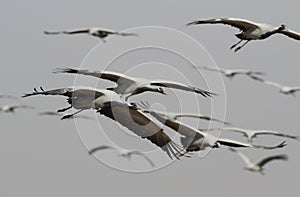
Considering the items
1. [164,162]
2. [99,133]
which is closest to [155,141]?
[164,162]

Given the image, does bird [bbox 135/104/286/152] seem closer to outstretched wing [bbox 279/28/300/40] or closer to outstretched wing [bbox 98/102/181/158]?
outstretched wing [bbox 98/102/181/158]

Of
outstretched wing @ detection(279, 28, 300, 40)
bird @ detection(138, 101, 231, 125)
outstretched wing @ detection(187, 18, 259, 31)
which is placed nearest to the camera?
bird @ detection(138, 101, 231, 125)

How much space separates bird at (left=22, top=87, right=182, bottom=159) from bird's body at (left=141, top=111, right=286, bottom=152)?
0.87 ft

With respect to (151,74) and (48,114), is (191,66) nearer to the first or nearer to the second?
(151,74)

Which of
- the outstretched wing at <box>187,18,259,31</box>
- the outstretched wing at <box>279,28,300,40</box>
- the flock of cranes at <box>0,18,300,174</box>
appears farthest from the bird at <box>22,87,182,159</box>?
the outstretched wing at <box>279,28,300,40</box>

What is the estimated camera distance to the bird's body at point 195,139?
61.2 feet

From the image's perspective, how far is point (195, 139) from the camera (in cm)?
1916

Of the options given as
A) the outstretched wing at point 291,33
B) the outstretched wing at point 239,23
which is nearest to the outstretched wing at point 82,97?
the outstretched wing at point 239,23

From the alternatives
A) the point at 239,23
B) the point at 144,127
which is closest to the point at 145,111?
the point at 144,127

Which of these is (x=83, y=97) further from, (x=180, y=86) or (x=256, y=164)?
(x=256, y=164)

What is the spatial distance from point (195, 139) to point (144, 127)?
126 cm

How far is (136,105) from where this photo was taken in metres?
18.1

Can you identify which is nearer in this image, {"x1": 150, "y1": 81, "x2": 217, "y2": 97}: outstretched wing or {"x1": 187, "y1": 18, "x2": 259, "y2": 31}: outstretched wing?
{"x1": 150, "y1": 81, "x2": 217, "y2": 97}: outstretched wing

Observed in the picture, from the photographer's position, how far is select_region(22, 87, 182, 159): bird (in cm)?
1856
